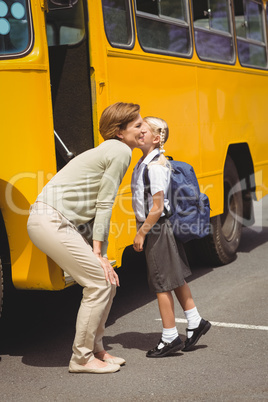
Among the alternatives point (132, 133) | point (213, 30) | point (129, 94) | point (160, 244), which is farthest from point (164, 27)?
point (160, 244)

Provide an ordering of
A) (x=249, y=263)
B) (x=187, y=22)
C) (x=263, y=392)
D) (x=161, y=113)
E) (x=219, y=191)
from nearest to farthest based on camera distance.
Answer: (x=263, y=392) → (x=161, y=113) → (x=187, y=22) → (x=219, y=191) → (x=249, y=263)

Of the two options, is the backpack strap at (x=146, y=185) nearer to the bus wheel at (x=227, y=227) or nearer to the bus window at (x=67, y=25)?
the bus window at (x=67, y=25)

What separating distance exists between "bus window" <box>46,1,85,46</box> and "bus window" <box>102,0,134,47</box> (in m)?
0.20

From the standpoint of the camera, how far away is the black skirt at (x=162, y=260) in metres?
4.53

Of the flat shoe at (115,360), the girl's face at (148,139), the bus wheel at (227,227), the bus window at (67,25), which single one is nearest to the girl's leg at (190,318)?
the flat shoe at (115,360)

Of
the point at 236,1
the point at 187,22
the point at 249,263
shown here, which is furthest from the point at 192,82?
the point at 249,263

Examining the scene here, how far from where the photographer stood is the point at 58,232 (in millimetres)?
4133

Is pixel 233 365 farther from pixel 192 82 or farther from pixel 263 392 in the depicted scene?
pixel 192 82

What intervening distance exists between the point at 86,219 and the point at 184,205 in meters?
0.77

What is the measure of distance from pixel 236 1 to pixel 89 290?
15.2 ft

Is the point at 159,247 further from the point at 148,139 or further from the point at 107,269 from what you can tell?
the point at 148,139

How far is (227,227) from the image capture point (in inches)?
306

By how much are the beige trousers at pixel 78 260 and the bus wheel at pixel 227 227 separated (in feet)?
10.5

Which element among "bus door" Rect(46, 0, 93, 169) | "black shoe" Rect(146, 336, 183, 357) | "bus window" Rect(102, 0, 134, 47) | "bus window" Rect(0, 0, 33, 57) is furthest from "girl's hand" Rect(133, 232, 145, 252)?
"bus window" Rect(102, 0, 134, 47)
